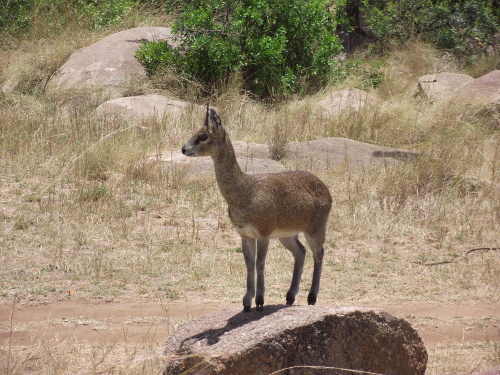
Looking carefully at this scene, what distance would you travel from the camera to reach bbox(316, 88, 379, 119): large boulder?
15361 millimetres

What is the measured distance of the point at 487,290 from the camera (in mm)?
8523

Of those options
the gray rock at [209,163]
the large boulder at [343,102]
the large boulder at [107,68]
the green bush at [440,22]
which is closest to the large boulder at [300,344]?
the gray rock at [209,163]

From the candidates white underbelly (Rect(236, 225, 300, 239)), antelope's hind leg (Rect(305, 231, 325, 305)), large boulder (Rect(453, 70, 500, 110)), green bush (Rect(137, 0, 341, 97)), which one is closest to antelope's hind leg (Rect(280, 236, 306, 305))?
antelope's hind leg (Rect(305, 231, 325, 305))

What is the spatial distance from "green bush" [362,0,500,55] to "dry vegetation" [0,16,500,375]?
605 centimetres

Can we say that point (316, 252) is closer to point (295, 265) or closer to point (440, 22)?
point (295, 265)

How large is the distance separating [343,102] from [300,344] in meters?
11.9

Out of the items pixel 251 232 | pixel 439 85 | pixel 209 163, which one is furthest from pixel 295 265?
pixel 439 85

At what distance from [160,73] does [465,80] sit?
25.5ft

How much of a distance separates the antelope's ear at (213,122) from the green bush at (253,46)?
1138 cm

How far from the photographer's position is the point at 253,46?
16797 millimetres

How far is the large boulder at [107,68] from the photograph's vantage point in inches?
657

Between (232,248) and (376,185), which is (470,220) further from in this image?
(232,248)

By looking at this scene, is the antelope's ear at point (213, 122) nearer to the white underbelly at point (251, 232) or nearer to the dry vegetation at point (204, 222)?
the white underbelly at point (251, 232)

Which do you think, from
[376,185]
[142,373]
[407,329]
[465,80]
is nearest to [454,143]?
[376,185]
